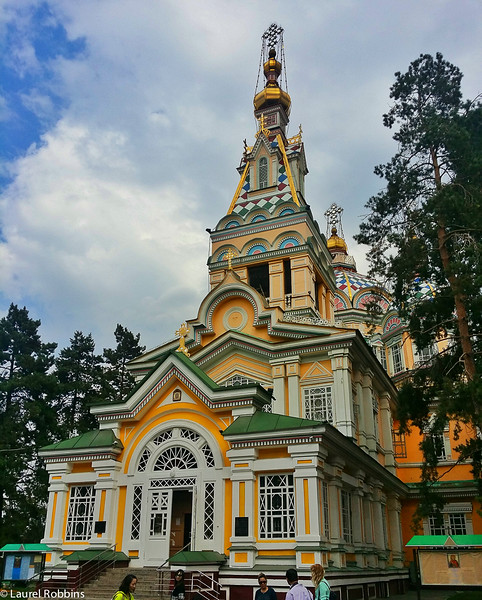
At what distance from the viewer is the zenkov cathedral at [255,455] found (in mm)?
14258

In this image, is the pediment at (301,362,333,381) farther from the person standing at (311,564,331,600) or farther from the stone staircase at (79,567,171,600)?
the person standing at (311,564,331,600)

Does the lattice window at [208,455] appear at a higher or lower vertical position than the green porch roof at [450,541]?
higher

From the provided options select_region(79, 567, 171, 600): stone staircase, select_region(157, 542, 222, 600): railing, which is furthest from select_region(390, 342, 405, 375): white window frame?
select_region(79, 567, 171, 600): stone staircase

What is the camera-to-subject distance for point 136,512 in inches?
636

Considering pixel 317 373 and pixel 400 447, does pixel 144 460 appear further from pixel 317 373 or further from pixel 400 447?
pixel 400 447

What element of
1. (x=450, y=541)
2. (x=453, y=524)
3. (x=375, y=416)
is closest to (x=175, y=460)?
(x=450, y=541)

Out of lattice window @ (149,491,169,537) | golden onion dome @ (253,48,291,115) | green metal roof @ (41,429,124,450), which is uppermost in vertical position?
golden onion dome @ (253,48,291,115)

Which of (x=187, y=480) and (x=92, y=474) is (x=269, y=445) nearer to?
(x=187, y=480)

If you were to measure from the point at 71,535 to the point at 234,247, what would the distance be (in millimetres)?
15119

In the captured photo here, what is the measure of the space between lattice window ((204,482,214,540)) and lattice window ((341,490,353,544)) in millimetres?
4074

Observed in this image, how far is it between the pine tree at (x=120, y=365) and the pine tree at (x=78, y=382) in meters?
0.70

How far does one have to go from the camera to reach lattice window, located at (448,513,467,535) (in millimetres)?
26500

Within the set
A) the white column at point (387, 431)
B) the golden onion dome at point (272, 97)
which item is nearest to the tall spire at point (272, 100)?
the golden onion dome at point (272, 97)

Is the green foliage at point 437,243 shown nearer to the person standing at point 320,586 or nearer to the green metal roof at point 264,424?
the green metal roof at point 264,424
